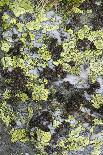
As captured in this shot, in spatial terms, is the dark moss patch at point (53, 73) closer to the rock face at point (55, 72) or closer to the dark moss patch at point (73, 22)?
the rock face at point (55, 72)

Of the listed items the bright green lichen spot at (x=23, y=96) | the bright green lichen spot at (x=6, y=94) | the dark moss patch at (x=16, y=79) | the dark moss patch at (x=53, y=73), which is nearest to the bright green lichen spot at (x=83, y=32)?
the dark moss patch at (x=53, y=73)

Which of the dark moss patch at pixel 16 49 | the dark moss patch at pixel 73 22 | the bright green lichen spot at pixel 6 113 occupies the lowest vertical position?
the bright green lichen spot at pixel 6 113

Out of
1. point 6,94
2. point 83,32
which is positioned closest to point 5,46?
point 6,94

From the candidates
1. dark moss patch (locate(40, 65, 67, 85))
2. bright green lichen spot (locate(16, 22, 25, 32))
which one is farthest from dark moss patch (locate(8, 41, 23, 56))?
dark moss patch (locate(40, 65, 67, 85))

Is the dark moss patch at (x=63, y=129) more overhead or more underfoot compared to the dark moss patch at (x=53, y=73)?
more underfoot

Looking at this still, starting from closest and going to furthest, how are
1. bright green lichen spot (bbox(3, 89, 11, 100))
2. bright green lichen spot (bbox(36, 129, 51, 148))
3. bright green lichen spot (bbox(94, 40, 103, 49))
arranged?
1. bright green lichen spot (bbox(94, 40, 103, 49))
2. bright green lichen spot (bbox(36, 129, 51, 148))
3. bright green lichen spot (bbox(3, 89, 11, 100))

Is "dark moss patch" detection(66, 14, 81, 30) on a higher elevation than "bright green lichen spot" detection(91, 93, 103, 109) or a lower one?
higher

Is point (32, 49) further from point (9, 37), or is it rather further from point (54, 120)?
point (54, 120)

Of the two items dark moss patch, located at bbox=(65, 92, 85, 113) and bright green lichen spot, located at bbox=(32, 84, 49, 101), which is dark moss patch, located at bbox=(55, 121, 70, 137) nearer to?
dark moss patch, located at bbox=(65, 92, 85, 113)

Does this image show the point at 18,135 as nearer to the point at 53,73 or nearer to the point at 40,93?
the point at 40,93

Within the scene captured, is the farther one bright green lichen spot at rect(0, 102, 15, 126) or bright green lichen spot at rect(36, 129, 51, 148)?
bright green lichen spot at rect(0, 102, 15, 126)
